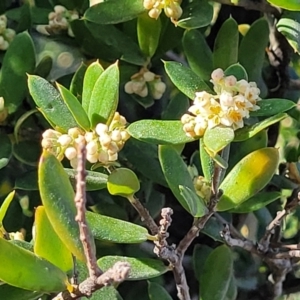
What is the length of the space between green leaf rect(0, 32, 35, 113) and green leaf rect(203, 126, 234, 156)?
→ 268 millimetres

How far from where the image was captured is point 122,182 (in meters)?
0.64

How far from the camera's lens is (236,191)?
2.27 ft

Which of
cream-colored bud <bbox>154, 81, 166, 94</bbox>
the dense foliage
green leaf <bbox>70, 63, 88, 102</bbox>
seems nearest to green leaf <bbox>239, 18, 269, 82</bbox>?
the dense foliage

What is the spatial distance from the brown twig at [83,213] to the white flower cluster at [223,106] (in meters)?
0.19

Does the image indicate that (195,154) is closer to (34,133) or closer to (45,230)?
(34,133)

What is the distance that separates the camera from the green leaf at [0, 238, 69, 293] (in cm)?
55

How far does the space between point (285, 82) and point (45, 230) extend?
1.62ft

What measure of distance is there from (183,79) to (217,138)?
0.09m

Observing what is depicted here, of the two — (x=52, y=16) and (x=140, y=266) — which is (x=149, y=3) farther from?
(x=140, y=266)

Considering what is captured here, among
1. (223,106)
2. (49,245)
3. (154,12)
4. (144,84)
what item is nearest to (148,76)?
(144,84)

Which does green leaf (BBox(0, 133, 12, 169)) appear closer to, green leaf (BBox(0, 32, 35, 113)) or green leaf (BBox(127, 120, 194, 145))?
green leaf (BBox(0, 32, 35, 113))

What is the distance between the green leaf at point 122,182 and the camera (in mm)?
642

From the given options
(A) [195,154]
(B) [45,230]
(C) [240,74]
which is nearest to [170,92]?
(A) [195,154]

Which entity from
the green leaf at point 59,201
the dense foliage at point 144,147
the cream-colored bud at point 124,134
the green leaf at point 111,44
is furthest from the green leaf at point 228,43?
the green leaf at point 59,201
